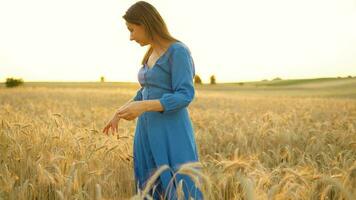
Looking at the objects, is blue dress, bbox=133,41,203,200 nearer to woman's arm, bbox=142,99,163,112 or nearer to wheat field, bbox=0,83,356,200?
woman's arm, bbox=142,99,163,112

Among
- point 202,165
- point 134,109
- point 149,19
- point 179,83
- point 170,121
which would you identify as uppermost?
point 149,19

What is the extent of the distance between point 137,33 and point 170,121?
2.05 feet

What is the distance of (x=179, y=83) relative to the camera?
2797 mm

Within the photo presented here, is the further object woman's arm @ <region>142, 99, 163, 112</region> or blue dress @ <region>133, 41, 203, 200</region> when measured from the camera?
blue dress @ <region>133, 41, 203, 200</region>

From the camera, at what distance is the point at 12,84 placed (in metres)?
57.1

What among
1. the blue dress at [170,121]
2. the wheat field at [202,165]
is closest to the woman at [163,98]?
the blue dress at [170,121]

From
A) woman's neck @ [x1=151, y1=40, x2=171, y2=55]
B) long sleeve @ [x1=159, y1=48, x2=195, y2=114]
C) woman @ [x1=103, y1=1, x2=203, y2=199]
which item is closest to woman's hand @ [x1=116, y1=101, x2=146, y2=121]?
A: woman @ [x1=103, y1=1, x2=203, y2=199]

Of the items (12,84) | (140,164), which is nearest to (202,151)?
(140,164)

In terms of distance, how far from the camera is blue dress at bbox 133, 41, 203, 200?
111 inches

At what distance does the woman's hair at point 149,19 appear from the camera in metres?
2.86

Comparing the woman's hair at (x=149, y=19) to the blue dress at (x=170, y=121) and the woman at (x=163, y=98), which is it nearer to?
the woman at (x=163, y=98)

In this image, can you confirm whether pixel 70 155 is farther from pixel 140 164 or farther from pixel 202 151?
pixel 202 151

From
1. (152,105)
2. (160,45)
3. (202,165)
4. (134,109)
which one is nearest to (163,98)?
(152,105)

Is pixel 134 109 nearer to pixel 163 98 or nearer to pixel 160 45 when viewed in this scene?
pixel 163 98
